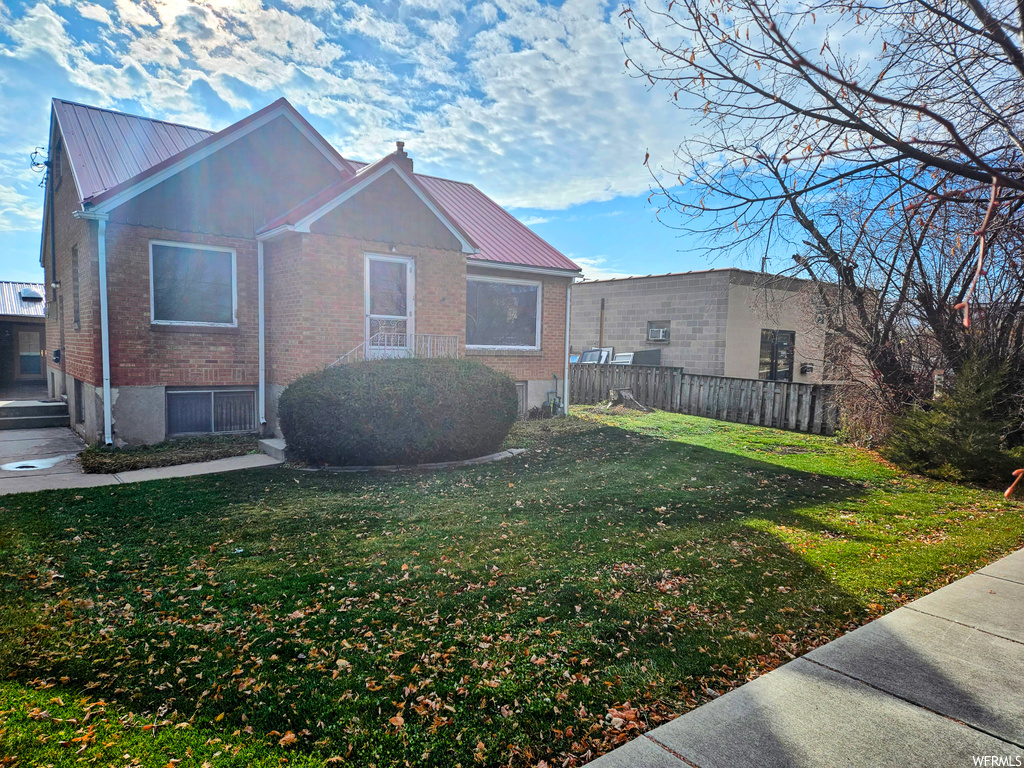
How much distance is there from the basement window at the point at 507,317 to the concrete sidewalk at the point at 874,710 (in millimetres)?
11325

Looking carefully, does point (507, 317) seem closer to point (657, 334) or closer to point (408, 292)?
point (408, 292)

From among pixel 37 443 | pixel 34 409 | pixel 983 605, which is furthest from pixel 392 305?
pixel 983 605

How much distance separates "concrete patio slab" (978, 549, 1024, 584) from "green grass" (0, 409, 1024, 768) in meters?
0.14

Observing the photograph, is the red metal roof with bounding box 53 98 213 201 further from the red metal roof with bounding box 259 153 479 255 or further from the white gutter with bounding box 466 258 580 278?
the white gutter with bounding box 466 258 580 278

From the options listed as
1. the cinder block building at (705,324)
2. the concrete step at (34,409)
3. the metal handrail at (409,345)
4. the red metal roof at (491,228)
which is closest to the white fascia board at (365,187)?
the red metal roof at (491,228)

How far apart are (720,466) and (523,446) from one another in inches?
137

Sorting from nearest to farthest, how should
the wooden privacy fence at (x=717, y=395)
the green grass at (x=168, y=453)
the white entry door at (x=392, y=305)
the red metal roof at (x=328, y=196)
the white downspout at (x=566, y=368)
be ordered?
the green grass at (x=168, y=453), the red metal roof at (x=328, y=196), the white entry door at (x=392, y=305), the wooden privacy fence at (x=717, y=395), the white downspout at (x=566, y=368)

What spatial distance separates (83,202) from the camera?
8.98 m

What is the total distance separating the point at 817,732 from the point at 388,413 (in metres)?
6.74

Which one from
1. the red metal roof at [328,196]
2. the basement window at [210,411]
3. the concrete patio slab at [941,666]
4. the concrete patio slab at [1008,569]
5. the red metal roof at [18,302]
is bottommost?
the concrete patio slab at [1008,569]

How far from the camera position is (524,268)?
13.7 meters

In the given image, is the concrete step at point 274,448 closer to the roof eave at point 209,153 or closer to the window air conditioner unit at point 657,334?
the roof eave at point 209,153

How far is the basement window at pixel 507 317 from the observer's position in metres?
14.4

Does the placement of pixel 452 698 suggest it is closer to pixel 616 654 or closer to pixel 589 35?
pixel 616 654
